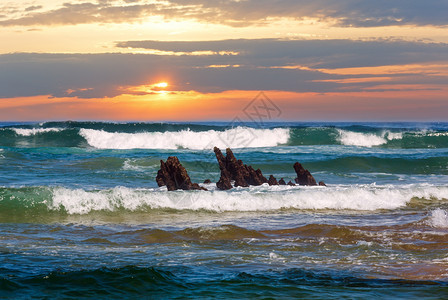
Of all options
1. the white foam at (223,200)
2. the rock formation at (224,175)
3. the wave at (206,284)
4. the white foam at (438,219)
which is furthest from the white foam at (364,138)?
the wave at (206,284)

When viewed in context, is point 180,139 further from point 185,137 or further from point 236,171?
point 236,171

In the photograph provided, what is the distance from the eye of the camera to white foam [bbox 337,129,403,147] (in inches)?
2066

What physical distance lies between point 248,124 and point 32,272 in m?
60.8

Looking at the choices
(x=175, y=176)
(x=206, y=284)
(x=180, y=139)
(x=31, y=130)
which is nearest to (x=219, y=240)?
(x=206, y=284)

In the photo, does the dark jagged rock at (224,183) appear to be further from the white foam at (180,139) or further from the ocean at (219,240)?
the white foam at (180,139)

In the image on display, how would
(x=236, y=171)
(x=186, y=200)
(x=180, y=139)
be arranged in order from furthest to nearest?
(x=180, y=139)
(x=236, y=171)
(x=186, y=200)

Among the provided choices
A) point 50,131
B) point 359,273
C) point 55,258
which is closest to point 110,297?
point 55,258

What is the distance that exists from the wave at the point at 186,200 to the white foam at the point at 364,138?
36.4 meters

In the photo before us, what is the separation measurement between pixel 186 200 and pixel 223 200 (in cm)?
105

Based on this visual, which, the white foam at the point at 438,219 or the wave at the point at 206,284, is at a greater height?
the white foam at the point at 438,219

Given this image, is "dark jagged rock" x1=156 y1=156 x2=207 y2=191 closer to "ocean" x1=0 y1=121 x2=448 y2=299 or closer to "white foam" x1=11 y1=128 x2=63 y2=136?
"ocean" x1=0 y1=121 x2=448 y2=299

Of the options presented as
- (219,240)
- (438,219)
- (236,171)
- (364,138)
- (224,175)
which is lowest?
(219,240)

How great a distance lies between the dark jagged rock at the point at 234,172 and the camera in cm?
1759

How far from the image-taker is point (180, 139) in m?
48.1
